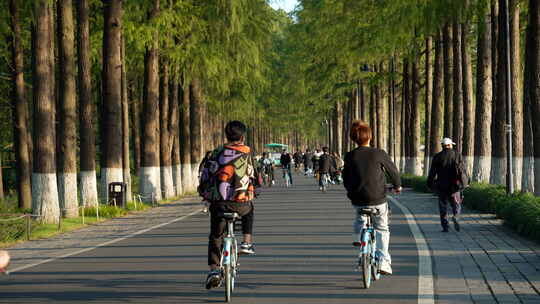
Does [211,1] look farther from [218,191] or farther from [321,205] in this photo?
[218,191]

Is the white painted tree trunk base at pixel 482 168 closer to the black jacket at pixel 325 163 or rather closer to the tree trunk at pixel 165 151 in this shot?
the black jacket at pixel 325 163

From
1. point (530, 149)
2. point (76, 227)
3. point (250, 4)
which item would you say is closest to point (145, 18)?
point (250, 4)

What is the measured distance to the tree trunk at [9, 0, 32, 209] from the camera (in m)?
30.2

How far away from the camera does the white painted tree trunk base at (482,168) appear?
2952cm

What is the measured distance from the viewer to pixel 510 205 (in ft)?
61.3

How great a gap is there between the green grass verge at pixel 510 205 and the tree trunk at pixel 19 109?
1469cm

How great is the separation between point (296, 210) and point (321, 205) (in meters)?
2.58

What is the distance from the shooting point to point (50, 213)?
71.2ft

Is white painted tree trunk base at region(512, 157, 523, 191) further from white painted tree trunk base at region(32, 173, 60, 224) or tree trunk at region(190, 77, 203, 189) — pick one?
tree trunk at region(190, 77, 203, 189)

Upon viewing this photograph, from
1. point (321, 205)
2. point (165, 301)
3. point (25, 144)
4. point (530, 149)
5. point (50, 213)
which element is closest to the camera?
point (165, 301)

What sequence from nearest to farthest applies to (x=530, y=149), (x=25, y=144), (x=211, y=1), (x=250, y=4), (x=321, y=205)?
→ 1. (x=530, y=149)
2. (x=321, y=205)
3. (x=25, y=144)
4. (x=211, y=1)
5. (x=250, y=4)

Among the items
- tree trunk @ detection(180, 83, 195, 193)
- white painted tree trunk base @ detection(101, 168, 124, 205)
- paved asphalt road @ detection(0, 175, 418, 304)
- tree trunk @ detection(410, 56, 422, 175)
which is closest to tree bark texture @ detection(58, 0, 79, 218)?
white painted tree trunk base @ detection(101, 168, 124, 205)

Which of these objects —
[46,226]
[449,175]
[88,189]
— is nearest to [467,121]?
[88,189]

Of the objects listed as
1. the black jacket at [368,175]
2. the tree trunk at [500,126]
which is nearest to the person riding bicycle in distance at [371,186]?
the black jacket at [368,175]
